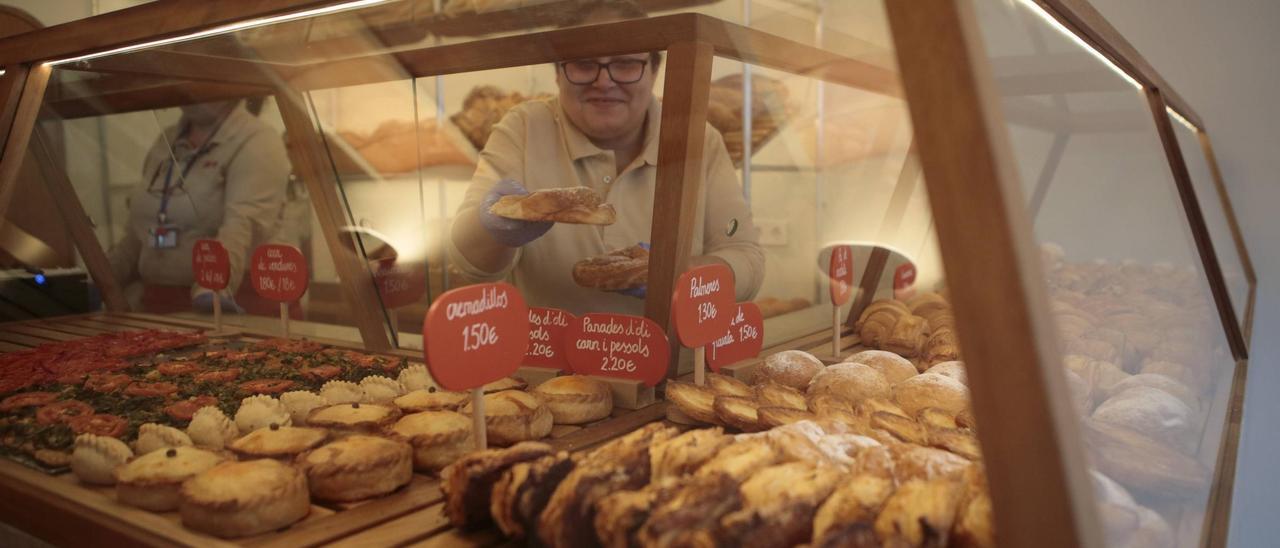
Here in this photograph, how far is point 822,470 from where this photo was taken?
1.09m

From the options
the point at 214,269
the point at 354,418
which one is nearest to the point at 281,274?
the point at 214,269

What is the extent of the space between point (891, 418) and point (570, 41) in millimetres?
1077

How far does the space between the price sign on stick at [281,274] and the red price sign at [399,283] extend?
8.7 inches

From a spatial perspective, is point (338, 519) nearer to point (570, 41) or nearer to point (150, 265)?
point (570, 41)

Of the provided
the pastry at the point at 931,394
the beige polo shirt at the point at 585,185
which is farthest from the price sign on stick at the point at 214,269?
the pastry at the point at 931,394

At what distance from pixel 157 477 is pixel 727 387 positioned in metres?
1.01

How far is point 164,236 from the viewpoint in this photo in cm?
304

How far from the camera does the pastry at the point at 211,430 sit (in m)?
1.52

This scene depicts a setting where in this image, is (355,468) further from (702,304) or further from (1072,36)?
(1072,36)

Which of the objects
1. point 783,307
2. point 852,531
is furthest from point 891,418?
point 783,307

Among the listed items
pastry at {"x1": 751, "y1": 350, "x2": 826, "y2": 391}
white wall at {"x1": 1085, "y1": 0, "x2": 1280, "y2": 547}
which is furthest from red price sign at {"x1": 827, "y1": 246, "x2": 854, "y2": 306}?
white wall at {"x1": 1085, "y1": 0, "x2": 1280, "y2": 547}

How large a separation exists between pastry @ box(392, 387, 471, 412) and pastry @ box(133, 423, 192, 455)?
38cm

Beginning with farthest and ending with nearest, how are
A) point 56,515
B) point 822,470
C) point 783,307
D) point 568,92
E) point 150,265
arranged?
point 150,265 < point 783,307 < point 568,92 < point 56,515 < point 822,470

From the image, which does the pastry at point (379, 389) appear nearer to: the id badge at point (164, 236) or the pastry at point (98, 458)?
the pastry at point (98, 458)
